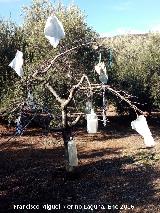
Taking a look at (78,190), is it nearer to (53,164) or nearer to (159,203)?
(159,203)

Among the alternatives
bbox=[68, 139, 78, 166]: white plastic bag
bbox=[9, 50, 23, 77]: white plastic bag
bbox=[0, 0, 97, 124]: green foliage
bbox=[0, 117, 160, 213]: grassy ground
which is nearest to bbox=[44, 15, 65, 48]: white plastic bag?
bbox=[9, 50, 23, 77]: white plastic bag

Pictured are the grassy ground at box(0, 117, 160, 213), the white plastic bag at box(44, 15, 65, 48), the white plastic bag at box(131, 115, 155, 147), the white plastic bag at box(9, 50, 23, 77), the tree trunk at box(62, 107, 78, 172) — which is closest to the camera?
the white plastic bag at box(44, 15, 65, 48)

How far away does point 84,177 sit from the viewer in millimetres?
13062

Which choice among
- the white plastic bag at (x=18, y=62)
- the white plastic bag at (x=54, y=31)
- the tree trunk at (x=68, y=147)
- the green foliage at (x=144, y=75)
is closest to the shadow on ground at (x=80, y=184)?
the tree trunk at (x=68, y=147)

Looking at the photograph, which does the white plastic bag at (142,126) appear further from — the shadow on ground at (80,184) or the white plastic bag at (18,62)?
the white plastic bag at (18,62)

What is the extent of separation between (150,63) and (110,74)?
14.2 ft

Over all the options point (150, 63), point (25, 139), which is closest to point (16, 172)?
point (25, 139)

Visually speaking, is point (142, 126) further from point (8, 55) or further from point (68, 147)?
point (8, 55)

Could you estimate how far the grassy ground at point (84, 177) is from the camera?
35.0 feet

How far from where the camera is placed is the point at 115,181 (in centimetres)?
1270

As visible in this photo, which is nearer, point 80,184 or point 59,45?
point 80,184

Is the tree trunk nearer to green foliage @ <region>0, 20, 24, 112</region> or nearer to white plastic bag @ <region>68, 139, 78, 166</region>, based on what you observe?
white plastic bag @ <region>68, 139, 78, 166</region>

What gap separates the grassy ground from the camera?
10.7m

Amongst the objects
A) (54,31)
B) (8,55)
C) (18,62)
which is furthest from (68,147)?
(8,55)
